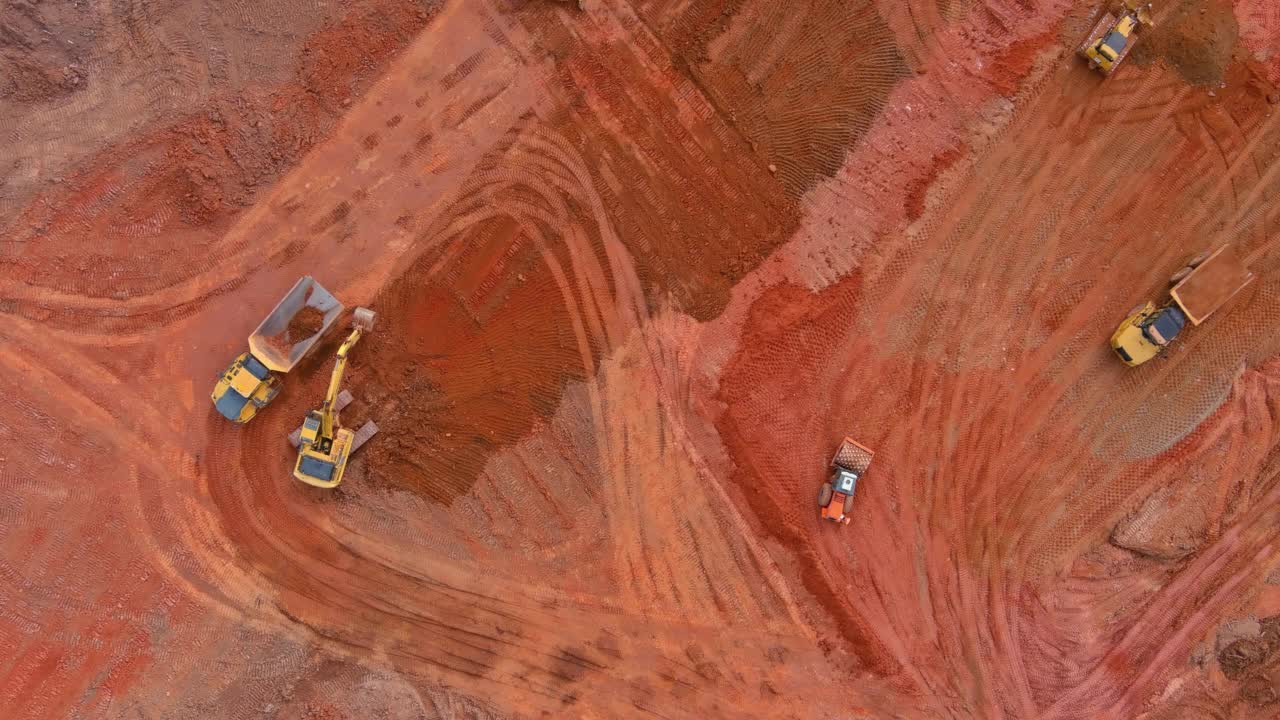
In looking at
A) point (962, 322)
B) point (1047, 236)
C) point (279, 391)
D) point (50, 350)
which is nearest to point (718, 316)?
point (962, 322)

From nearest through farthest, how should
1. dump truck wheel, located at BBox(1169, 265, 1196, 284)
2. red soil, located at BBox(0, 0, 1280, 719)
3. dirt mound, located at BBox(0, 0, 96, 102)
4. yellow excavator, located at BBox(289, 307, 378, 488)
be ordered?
dirt mound, located at BBox(0, 0, 96, 102) < yellow excavator, located at BBox(289, 307, 378, 488) < dump truck wheel, located at BBox(1169, 265, 1196, 284) < red soil, located at BBox(0, 0, 1280, 719)

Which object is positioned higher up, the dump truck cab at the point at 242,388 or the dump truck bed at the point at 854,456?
the dump truck bed at the point at 854,456

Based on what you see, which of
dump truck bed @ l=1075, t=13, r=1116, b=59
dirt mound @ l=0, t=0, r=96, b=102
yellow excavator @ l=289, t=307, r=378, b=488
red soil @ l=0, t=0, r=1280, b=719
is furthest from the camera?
red soil @ l=0, t=0, r=1280, b=719

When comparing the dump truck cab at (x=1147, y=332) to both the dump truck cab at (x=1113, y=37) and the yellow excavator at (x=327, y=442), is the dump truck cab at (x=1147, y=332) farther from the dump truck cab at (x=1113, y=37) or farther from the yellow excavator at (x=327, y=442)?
the yellow excavator at (x=327, y=442)

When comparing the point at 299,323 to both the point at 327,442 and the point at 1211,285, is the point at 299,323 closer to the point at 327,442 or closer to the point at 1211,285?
the point at 327,442


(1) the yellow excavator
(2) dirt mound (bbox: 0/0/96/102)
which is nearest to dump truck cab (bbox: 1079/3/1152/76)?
(1) the yellow excavator

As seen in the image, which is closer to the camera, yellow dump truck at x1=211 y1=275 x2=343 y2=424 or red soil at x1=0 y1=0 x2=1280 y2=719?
yellow dump truck at x1=211 y1=275 x2=343 y2=424

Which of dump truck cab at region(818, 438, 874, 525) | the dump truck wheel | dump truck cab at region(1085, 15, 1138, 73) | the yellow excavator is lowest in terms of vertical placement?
the yellow excavator

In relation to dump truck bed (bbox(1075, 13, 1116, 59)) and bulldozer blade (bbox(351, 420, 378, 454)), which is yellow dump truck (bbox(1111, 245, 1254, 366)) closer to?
dump truck bed (bbox(1075, 13, 1116, 59))

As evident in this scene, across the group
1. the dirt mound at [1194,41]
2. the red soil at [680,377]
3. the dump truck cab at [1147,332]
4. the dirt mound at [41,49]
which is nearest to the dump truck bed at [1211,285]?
the dump truck cab at [1147,332]
